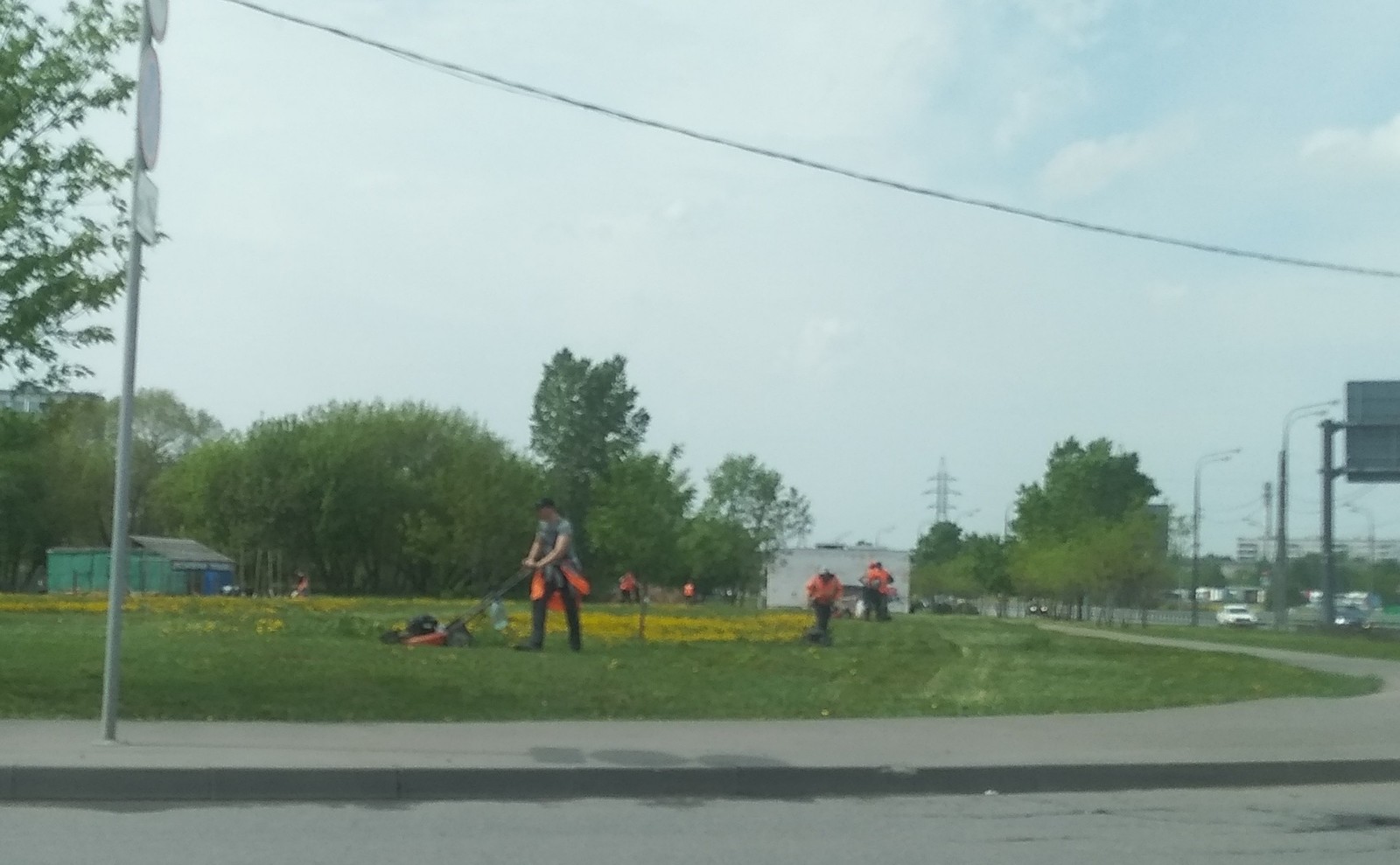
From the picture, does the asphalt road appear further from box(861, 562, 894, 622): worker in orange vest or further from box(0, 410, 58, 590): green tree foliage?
box(0, 410, 58, 590): green tree foliage

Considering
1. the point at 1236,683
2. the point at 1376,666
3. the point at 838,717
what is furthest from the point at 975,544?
the point at 838,717

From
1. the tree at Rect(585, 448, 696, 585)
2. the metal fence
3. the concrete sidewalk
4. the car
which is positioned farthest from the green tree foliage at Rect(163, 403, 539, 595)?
the concrete sidewalk

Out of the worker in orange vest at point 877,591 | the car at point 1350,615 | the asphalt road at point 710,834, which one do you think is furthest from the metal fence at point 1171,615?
the asphalt road at point 710,834

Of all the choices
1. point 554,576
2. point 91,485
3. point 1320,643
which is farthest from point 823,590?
point 91,485

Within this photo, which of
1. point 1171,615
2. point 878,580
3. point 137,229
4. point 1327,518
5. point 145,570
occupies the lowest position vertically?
point 1171,615

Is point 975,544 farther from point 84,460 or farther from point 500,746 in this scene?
point 500,746

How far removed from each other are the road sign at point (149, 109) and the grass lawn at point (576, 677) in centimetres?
459

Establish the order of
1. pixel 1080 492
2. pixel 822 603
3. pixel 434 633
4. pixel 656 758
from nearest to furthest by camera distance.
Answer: pixel 656 758
pixel 434 633
pixel 822 603
pixel 1080 492

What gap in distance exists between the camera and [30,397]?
16.3 m

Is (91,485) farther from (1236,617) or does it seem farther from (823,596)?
(823,596)

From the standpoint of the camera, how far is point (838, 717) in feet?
51.1

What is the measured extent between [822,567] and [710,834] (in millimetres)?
67002

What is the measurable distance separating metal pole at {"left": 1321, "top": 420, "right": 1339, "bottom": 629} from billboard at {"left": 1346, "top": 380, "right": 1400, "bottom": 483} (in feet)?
2.04

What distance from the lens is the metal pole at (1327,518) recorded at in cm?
5347
